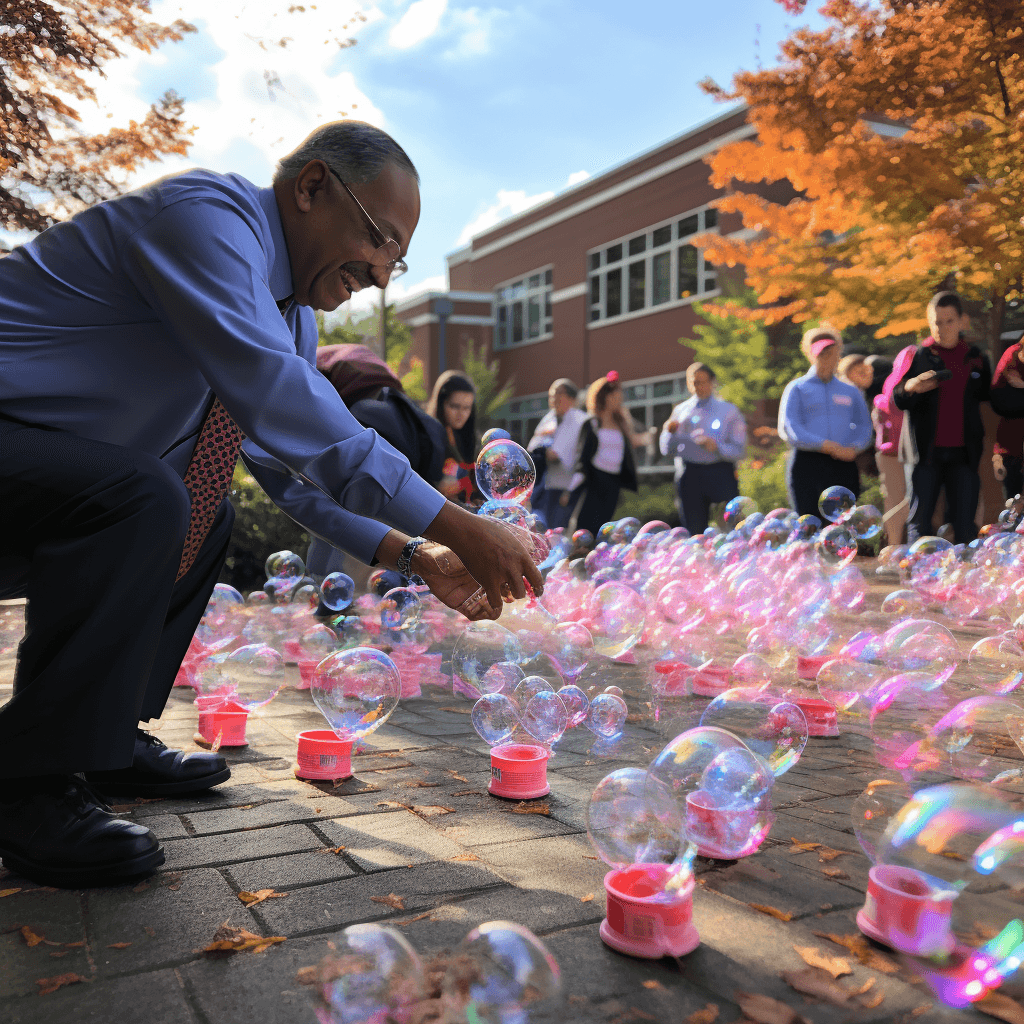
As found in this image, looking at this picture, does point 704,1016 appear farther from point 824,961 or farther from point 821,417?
point 821,417

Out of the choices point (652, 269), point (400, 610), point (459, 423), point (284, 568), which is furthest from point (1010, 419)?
point (652, 269)

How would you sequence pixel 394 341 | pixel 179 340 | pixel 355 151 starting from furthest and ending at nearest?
pixel 394 341 → pixel 355 151 → pixel 179 340

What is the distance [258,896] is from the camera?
1944 mm

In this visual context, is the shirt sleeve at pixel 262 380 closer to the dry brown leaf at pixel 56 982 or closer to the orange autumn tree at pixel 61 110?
the dry brown leaf at pixel 56 982

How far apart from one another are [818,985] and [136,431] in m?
2.03

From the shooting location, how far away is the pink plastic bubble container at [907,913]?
5.36 ft

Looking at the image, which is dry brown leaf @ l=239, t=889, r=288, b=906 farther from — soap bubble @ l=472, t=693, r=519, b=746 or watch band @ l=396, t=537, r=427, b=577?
soap bubble @ l=472, t=693, r=519, b=746

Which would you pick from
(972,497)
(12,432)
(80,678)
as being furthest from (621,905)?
(972,497)

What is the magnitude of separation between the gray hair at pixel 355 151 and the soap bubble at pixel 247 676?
1834mm

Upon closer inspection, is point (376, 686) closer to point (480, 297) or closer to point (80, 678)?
point (80, 678)

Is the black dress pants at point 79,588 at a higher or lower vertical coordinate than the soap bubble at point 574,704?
higher

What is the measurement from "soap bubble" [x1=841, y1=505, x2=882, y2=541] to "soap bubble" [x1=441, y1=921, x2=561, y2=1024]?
6.05 m

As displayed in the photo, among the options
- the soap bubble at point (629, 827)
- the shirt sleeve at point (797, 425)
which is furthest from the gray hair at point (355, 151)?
the shirt sleeve at point (797, 425)

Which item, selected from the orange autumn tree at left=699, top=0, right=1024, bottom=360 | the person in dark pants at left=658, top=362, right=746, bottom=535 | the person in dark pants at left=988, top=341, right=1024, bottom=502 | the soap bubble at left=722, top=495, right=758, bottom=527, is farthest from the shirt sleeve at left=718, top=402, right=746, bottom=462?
the orange autumn tree at left=699, top=0, right=1024, bottom=360
